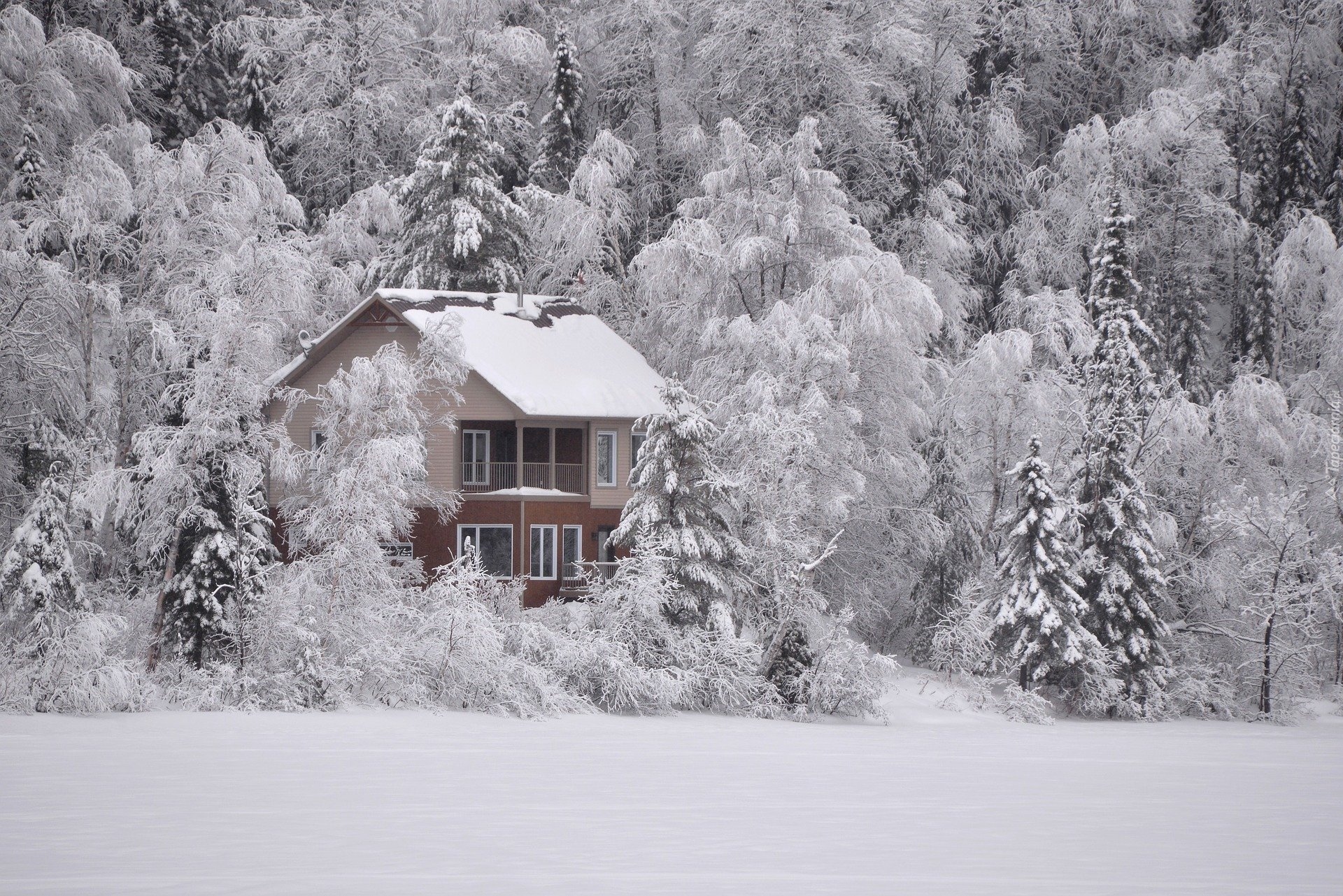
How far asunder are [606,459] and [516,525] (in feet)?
10.7

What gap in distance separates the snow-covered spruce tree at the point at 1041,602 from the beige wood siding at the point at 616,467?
10879 mm

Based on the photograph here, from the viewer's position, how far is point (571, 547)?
1555 inches

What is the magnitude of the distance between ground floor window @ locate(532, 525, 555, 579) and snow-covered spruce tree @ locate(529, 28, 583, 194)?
54.4 feet

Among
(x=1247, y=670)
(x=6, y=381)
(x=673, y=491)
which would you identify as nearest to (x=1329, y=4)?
(x=1247, y=670)

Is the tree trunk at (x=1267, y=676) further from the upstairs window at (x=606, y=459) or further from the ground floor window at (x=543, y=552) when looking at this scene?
the ground floor window at (x=543, y=552)

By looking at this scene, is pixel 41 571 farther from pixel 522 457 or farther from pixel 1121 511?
pixel 1121 511

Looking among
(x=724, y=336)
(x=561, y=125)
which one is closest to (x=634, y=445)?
(x=724, y=336)

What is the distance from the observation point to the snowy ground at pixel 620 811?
13.0 m

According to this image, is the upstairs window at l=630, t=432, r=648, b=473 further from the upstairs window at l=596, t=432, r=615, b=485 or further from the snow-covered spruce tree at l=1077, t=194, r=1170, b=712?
the snow-covered spruce tree at l=1077, t=194, r=1170, b=712

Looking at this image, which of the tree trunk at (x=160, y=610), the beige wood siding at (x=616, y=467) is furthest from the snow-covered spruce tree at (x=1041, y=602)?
the tree trunk at (x=160, y=610)

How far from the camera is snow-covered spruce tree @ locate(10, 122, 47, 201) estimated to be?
3562cm

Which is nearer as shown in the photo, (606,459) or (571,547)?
(571,547)

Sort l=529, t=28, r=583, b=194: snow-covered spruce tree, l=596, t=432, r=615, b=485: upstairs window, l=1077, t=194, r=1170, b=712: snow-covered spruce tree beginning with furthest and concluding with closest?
l=529, t=28, r=583, b=194: snow-covered spruce tree
l=596, t=432, r=615, b=485: upstairs window
l=1077, t=194, r=1170, b=712: snow-covered spruce tree

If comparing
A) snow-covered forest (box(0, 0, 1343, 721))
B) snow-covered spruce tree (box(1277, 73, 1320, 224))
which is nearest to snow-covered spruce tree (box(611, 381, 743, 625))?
snow-covered forest (box(0, 0, 1343, 721))
